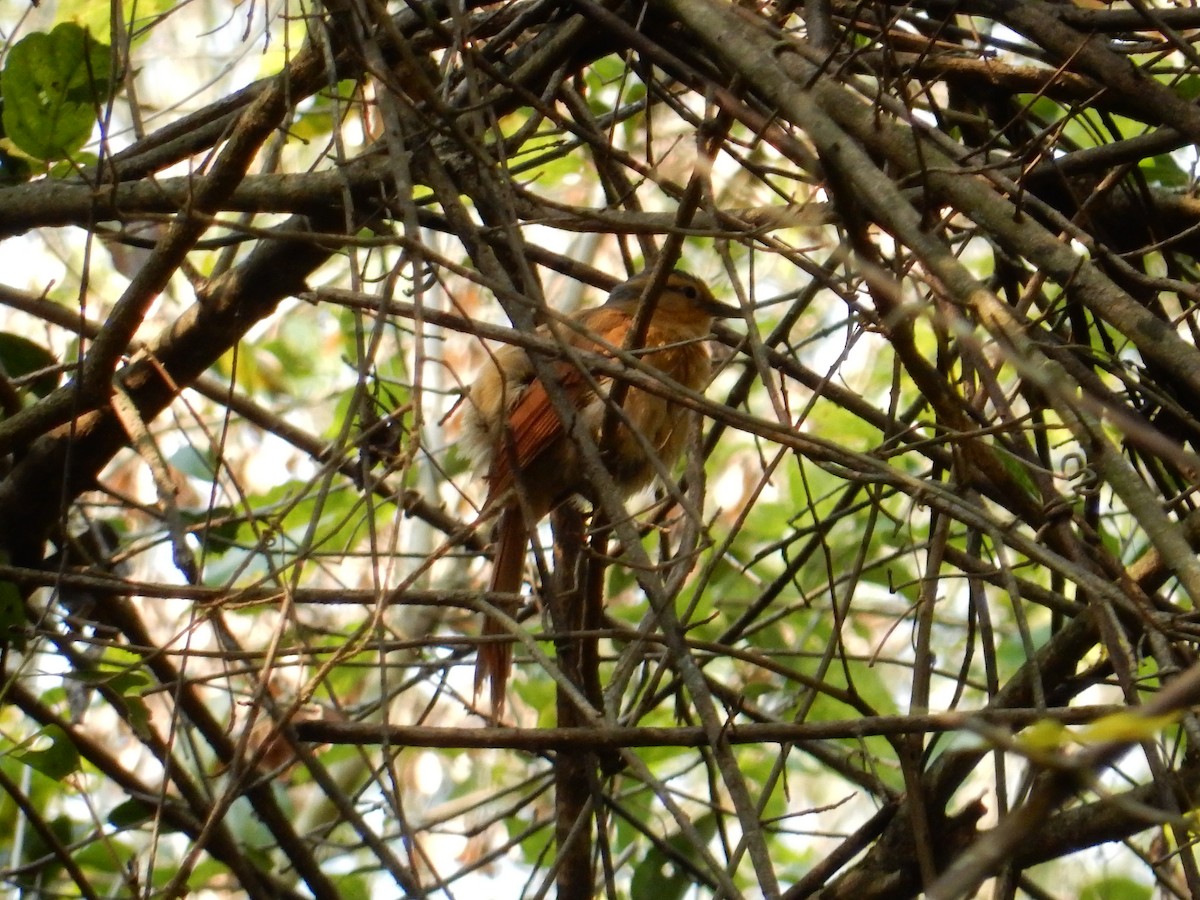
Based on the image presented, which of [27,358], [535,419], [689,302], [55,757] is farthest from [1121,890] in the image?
[27,358]

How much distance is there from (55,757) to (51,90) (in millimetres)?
1382

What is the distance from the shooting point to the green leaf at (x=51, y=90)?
281 centimetres

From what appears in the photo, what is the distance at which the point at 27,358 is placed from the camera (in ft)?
11.6

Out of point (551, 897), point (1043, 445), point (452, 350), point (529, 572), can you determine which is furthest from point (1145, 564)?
point (452, 350)

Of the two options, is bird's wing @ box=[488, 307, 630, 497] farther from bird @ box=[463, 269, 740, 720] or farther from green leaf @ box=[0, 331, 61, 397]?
green leaf @ box=[0, 331, 61, 397]

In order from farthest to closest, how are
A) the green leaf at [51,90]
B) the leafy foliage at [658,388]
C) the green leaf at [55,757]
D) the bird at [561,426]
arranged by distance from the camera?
the bird at [561,426] < the green leaf at [55,757] < the green leaf at [51,90] < the leafy foliage at [658,388]

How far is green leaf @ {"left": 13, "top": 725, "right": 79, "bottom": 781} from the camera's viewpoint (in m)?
2.96

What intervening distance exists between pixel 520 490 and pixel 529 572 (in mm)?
1347

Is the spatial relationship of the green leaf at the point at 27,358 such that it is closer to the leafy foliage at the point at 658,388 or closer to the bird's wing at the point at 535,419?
the leafy foliage at the point at 658,388

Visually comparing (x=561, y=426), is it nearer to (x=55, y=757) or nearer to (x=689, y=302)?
(x=689, y=302)

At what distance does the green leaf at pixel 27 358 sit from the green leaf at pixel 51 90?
0.74 metres

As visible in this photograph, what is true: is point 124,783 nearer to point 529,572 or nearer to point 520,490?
point 529,572

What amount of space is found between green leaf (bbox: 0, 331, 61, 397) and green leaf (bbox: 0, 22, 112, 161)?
0.74 metres

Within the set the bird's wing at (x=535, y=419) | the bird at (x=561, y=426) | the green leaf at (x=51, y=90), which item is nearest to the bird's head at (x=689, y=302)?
the bird at (x=561, y=426)
